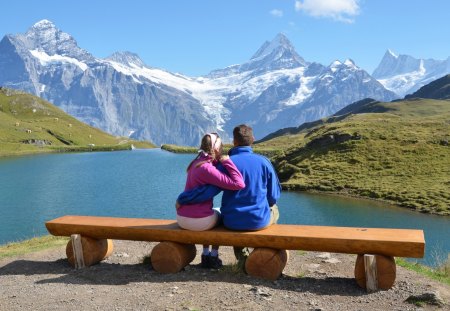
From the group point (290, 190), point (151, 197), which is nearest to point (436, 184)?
point (290, 190)

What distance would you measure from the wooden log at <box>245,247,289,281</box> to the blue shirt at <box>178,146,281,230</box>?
736 millimetres

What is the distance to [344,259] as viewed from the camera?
1705cm

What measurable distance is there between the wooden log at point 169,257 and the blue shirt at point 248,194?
5.40ft

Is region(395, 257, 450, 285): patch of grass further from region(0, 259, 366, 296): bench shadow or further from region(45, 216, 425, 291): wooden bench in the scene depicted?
region(0, 259, 366, 296): bench shadow

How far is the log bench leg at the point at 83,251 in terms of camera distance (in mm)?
15453

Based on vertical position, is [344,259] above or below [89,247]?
below

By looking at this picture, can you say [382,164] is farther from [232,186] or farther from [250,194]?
[232,186]

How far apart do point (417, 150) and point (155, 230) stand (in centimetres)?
8231

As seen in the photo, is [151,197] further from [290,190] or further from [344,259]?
[344,259]

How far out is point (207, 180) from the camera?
13.2m

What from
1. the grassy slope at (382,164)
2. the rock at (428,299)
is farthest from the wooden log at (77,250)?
the grassy slope at (382,164)

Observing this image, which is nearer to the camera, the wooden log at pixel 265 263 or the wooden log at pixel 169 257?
the wooden log at pixel 265 263

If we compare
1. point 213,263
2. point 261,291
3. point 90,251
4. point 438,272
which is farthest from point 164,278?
point 438,272

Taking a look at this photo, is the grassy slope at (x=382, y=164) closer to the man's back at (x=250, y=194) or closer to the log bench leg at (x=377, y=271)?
the log bench leg at (x=377, y=271)
